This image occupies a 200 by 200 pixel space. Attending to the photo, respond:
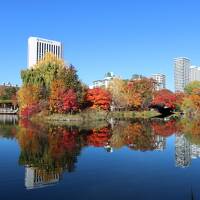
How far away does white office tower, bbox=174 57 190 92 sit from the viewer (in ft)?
626

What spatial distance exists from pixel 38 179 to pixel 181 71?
188 metres

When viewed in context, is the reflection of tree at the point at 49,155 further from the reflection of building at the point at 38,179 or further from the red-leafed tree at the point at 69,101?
the red-leafed tree at the point at 69,101

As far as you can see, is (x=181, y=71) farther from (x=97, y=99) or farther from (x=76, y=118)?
(x=76, y=118)

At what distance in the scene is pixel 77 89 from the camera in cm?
5356

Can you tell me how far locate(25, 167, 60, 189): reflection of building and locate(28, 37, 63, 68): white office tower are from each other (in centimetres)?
12183

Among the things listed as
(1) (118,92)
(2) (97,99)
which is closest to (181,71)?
(1) (118,92)

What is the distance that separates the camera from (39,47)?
137 m

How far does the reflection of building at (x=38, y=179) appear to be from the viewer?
12.1 meters

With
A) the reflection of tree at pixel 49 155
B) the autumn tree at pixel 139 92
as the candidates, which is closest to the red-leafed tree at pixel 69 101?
the autumn tree at pixel 139 92

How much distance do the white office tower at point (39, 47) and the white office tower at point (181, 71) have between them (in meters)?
76.2

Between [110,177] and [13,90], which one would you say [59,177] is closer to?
[110,177]

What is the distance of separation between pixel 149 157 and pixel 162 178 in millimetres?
5461

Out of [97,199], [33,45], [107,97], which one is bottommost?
[97,199]

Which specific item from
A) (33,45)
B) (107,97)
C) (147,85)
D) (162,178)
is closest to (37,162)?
(162,178)
